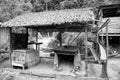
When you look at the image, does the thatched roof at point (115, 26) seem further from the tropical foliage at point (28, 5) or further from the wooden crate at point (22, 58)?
the wooden crate at point (22, 58)

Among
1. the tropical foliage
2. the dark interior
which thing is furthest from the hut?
the tropical foliage

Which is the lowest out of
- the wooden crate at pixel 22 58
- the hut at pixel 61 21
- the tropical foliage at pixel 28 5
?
the wooden crate at pixel 22 58

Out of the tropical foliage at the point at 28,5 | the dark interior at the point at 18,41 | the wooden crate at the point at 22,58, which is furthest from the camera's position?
the tropical foliage at the point at 28,5

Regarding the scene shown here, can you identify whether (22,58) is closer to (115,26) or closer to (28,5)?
(115,26)

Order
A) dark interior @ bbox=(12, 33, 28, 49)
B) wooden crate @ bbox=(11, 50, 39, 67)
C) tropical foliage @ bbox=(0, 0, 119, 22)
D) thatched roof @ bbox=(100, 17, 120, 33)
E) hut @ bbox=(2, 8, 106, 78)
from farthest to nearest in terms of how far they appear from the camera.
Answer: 1. tropical foliage @ bbox=(0, 0, 119, 22)
2. thatched roof @ bbox=(100, 17, 120, 33)
3. dark interior @ bbox=(12, 33, 28, 49)
4. wooden crate @ bbox=(11, 50, 39, 67)
5. hut @ bbox=(2, 8, 106, 78)

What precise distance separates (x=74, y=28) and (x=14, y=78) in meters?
4.16

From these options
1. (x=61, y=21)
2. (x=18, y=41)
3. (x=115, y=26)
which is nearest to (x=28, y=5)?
(x=18, y=41)

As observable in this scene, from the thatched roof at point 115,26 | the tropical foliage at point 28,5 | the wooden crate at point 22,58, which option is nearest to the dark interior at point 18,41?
the wooden crate at point 22,58

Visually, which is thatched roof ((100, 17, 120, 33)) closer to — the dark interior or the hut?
the hut

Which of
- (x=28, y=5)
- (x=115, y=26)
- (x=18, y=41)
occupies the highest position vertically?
(x=28, y=5)

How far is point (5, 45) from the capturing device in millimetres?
7684

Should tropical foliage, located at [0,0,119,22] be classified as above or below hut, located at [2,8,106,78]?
above

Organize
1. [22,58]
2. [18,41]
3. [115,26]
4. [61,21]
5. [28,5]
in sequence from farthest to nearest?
[28,5], [115,26], [18,41], [22,58], [61,21]

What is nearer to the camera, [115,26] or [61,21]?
[61,21]
